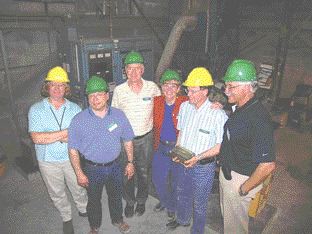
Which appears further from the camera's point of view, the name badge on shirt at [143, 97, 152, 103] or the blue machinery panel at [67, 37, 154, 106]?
the blue machinery panel at [67, 37, 154, 106]

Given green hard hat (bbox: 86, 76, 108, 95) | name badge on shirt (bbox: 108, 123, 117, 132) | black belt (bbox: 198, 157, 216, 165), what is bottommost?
black belt (bbox: 198, 157, 216, 165)

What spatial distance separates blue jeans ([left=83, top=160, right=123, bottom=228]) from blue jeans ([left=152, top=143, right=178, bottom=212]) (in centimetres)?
59

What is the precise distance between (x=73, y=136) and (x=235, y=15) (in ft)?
30.3

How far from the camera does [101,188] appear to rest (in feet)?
11.4

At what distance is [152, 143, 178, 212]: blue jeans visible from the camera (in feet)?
12.2

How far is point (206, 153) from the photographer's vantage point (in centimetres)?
313

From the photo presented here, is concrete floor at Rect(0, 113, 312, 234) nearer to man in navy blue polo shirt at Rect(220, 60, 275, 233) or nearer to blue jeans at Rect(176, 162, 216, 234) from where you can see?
blue jeans at Rect(176, 162, 216, 234)

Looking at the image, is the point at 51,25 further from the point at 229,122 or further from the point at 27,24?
the point at 229,122

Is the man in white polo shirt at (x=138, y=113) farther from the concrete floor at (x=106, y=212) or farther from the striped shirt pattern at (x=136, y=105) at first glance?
the concrete floor at (x=106, y=212)

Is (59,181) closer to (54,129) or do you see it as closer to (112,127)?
(54,129)

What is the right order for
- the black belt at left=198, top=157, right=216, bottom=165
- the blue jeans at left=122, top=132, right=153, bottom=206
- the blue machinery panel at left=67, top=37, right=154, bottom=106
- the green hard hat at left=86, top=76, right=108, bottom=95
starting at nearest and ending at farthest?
1. the green hard hat at left=86, top=76, right=108, bottom=95
2. the black belt at left=198, top=157, right=216, bottom=165
3. the blue jeans at left=122, top=132, right=153, bottom=206
4. the blue machinery panel at left=67, top=37, right=154, bottom=106

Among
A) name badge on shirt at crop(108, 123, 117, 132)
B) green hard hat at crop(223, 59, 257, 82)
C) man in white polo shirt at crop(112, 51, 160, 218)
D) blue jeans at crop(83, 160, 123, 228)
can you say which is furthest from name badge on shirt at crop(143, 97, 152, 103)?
green hard hat at crop(223, 59, 257, 82)

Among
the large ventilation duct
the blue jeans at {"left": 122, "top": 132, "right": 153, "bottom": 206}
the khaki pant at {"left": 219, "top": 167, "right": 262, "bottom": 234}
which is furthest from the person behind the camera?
the large ventilation duct

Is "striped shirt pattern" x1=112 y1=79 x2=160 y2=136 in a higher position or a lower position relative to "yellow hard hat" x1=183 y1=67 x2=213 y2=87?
lower
